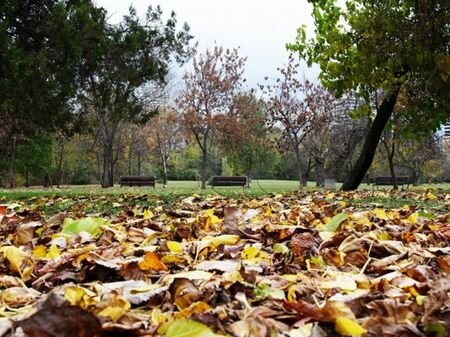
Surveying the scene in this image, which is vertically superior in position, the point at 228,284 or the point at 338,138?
the point at 338,138

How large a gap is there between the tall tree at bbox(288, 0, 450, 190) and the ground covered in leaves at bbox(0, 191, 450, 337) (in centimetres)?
693

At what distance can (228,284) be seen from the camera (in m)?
1.19

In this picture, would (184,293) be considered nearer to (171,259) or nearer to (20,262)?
(171,259)

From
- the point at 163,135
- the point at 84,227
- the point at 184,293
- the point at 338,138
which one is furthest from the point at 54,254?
the point at 163,135

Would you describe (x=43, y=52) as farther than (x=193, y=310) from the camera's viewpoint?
Yes

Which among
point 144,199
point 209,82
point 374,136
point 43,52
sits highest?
point 209,82

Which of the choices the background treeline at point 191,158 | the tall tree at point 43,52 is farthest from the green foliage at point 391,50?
the background treeline at point 191,158

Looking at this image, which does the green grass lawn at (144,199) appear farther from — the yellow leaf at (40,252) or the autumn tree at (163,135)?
the autumn tree at (163,135)

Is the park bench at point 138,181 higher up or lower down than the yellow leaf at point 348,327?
lower down

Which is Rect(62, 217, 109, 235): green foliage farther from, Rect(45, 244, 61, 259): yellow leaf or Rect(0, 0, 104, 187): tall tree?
Rect(0, 0, 104, 187): tall tree

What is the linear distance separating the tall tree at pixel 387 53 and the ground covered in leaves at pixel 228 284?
6.93 m

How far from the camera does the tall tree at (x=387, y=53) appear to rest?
27.7 feet

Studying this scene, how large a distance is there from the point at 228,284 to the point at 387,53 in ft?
28.3

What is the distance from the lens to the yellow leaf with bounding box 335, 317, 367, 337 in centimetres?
85
